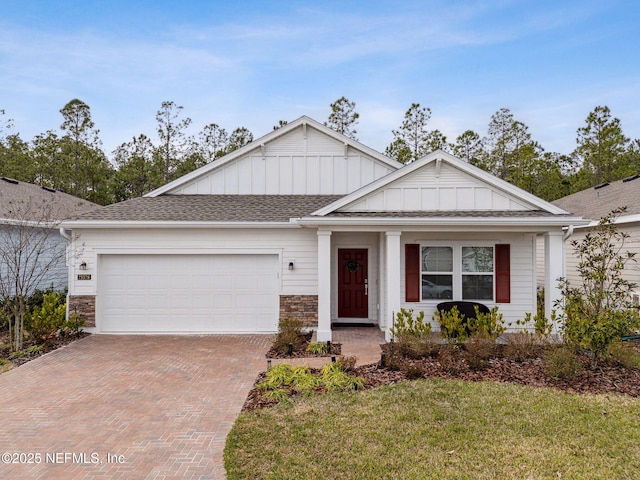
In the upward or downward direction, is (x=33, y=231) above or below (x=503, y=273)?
above

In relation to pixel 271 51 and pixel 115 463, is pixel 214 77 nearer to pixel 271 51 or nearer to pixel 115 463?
pixel 271 51

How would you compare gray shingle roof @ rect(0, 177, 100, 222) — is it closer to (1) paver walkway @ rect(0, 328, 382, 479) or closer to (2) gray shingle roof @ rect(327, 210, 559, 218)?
(1) paver walkway @ rect(0, 328, 382, 479)

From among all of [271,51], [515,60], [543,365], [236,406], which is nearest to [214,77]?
[271,51]

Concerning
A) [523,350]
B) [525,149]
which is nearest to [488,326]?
[523,350]

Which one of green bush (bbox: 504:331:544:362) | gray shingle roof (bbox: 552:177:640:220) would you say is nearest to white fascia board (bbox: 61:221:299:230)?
green bush (bbox: 504:331:544:362)

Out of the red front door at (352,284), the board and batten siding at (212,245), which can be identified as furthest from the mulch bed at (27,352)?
the red front door at (352,284)

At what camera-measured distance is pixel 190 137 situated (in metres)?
26.6

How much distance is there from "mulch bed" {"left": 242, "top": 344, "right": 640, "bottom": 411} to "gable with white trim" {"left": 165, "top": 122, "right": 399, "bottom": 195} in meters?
6.78

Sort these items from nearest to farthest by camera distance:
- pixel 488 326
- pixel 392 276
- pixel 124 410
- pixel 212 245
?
pixel 124 410
pixel 488 326
pixel 392 276
pixel 212 245

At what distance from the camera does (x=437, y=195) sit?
31.1 ft

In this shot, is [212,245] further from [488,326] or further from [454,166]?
[488,326]

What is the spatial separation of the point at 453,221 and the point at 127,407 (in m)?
7.12

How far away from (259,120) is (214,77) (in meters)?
11.0

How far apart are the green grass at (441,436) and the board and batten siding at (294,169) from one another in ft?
26.2
